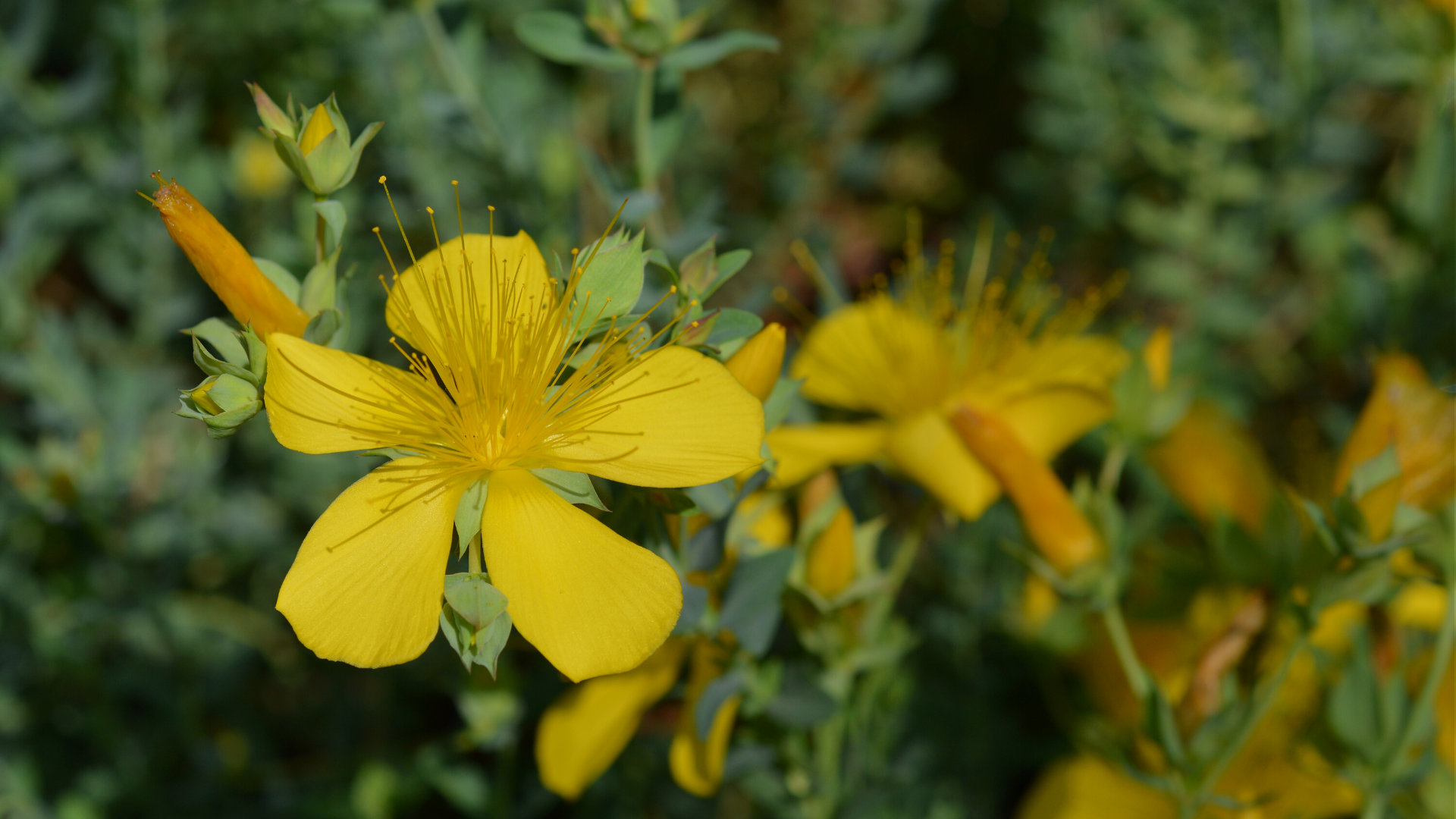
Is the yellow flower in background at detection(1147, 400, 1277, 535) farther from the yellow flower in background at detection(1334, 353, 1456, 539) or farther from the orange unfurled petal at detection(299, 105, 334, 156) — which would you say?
the orange unfurled petal at detection(299, 105, 334, 156)

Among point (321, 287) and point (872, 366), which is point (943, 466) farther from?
point (321, 287)

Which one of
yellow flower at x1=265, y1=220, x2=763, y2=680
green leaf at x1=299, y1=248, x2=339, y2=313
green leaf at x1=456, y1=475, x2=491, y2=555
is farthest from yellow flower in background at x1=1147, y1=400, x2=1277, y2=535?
green leaf at x1=299, y1=248, x2=339, y2=313

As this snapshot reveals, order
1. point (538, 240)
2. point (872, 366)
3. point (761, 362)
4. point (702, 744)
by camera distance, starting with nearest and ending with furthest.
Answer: point (761, 362) < point (702, 744) < point (872, 366) < point (538, 240)

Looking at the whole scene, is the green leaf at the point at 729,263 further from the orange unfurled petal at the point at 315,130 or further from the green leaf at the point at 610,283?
the orange unfurled petal at the point at 315,130

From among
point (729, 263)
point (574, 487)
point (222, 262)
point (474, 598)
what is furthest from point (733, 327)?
point (222, 262)

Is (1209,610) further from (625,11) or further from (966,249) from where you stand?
(625,11)

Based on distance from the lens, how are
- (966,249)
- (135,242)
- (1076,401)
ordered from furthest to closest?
1. (966,249)
2. (135,242)
3. (1076,401)

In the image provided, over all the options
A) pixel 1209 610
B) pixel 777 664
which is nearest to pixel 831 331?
pixel 777 664

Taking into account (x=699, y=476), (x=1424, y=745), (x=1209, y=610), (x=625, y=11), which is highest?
(x=625, y=11)
